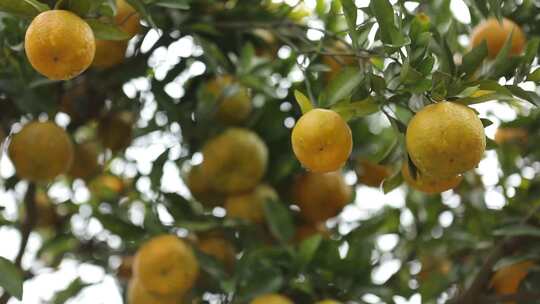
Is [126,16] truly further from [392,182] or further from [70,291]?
[70,291]

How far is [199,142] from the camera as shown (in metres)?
1.98

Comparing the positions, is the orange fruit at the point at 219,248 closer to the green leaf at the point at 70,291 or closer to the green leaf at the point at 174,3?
the green leaf at the point at 70,291

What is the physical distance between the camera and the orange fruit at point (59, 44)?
1.20 meters

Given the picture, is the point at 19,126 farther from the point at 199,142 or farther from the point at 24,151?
the point at 199,142

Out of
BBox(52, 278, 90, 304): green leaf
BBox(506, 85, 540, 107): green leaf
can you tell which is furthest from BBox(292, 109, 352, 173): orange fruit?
BBox(52, 278, 90, 304): green leaf

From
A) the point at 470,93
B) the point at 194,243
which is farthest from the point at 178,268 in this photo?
the point at 470,93

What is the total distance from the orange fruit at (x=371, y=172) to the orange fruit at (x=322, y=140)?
0.77m

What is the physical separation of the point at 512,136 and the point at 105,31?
4.03ft

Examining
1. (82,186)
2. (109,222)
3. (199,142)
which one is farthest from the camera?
(82,186)

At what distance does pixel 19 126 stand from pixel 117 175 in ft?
1.53

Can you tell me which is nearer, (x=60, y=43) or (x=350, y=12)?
(x=60, y=43)

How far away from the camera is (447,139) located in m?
1.14

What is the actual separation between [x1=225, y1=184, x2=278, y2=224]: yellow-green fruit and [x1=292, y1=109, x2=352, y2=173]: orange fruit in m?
0.68

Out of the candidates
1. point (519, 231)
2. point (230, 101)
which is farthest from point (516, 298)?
point (230, 101)
